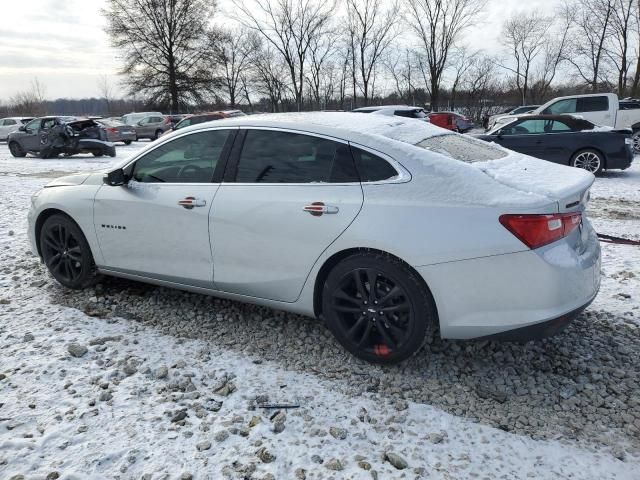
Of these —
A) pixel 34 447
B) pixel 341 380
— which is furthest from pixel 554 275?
pixel 34 447

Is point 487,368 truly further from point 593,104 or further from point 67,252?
point 593,104

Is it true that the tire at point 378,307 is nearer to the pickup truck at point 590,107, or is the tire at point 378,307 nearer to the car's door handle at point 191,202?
the car's door handle at point 191,202

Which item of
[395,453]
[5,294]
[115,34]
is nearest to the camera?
[395,453]

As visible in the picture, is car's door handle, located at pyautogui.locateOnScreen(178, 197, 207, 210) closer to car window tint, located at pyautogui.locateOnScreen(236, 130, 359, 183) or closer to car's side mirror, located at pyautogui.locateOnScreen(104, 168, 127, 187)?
car window tint, located at pyautogui.locateOnScreen(236, 130, 359, 183)

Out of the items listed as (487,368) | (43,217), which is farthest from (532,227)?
(43,217)

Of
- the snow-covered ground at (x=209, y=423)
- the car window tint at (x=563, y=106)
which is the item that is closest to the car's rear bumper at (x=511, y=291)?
the snow-covered ground at (x=209, y=423)

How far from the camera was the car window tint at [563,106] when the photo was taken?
1398 centimetres

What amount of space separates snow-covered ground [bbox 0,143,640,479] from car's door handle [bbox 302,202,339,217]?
98cm

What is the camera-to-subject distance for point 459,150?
10.6 feet

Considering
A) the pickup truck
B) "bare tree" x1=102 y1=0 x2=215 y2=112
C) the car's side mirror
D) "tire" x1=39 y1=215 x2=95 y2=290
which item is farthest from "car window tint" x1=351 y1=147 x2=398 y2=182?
"bare tree" x1=102 y1=0 x2=215 y2=112

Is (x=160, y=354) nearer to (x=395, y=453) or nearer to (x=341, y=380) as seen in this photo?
(x=341, y=380)

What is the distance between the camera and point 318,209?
2951mm

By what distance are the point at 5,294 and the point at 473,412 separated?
3954 mm

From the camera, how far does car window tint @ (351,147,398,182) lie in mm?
2885
